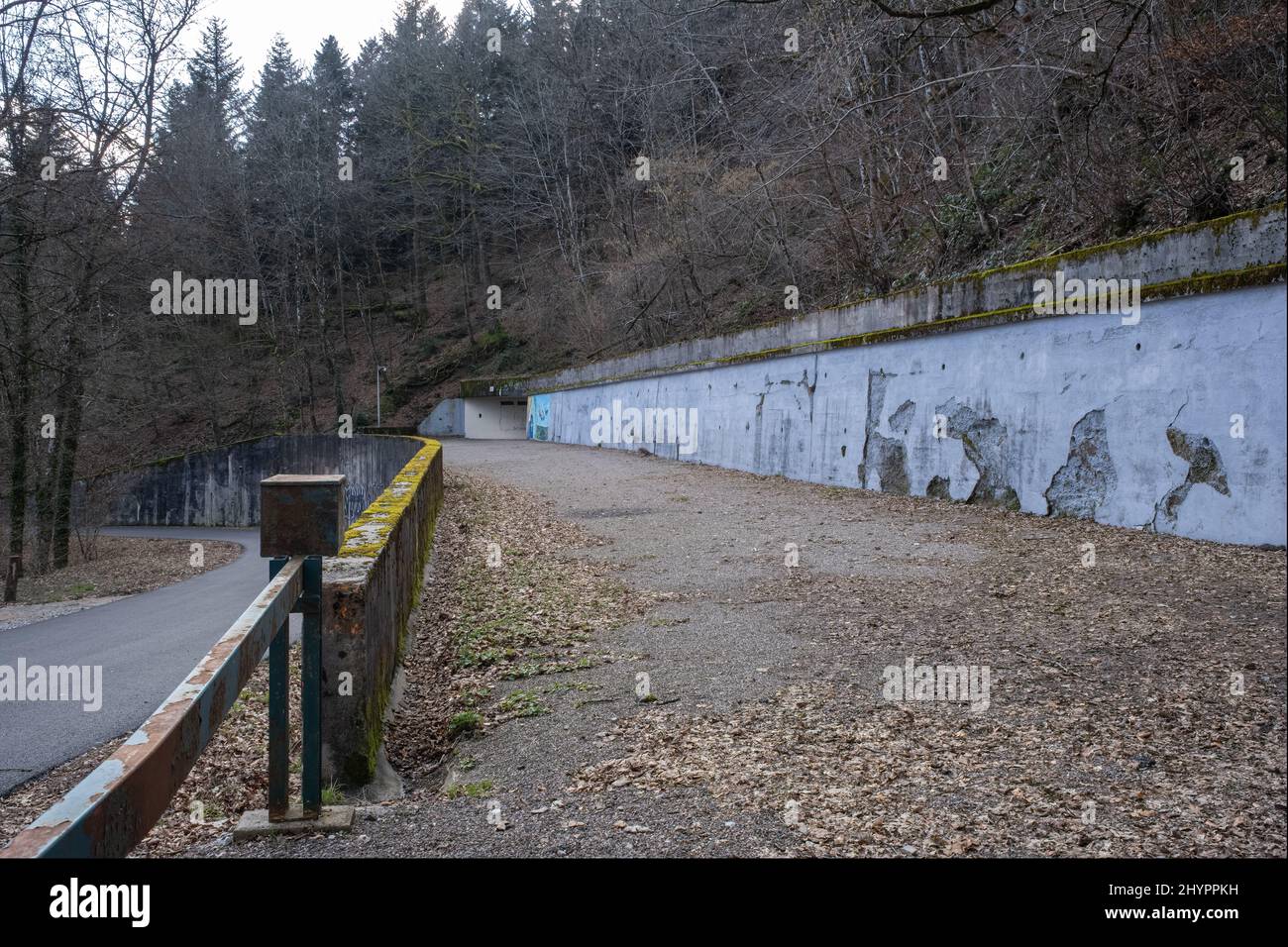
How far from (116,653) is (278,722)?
9.24m

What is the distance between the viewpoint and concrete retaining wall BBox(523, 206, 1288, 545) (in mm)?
1605

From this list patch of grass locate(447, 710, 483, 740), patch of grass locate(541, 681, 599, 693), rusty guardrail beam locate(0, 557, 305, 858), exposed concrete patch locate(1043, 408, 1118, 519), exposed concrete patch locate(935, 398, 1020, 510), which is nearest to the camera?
rusty guardrail beam locate(0, 557, 305, 858)

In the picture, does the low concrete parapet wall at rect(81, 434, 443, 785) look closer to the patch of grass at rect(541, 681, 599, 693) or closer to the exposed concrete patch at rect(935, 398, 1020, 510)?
the patch of grass at rect(541, 681, 599, 693)

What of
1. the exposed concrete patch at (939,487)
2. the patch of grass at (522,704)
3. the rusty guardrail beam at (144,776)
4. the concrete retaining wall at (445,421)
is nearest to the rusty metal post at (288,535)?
the rusty guardrail beam at (144,776)

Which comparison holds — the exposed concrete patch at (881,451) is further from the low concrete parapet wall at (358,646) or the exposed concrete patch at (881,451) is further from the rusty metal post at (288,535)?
the rusty metal post at (288,535)

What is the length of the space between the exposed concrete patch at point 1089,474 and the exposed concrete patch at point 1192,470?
1374 mm

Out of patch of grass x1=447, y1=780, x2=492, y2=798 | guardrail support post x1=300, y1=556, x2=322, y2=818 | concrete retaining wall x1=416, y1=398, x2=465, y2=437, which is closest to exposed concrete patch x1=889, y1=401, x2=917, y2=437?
patch of grass x1=447, y1=780, x2=492, y2=798

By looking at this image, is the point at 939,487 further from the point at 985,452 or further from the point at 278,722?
the point at 278,722

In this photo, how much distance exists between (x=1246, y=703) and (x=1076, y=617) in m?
2.18

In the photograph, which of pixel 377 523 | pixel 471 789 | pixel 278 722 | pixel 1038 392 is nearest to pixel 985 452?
pixel 1038 392

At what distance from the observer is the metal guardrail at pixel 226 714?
140 cm

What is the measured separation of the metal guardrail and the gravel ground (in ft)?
1.53

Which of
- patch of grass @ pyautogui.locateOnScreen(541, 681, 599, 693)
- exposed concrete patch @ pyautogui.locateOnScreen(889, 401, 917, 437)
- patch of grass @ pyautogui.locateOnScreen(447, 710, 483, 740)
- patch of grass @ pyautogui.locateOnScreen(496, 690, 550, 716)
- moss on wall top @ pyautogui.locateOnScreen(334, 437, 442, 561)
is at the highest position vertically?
exposed concrete patch @ pyautogui.locateOnScreen(889, 401, 917, 437)
